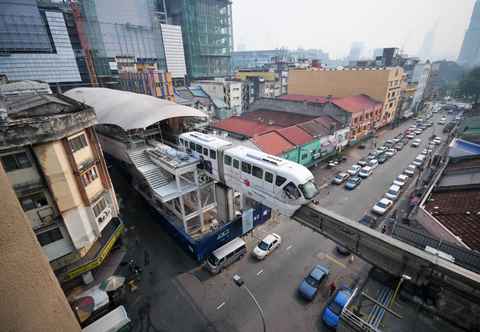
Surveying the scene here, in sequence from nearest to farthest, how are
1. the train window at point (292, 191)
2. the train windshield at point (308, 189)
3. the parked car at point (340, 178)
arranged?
the train windshield at point (308, 189)
the train window at point (292, 191)
the parked car at point (340, 178)

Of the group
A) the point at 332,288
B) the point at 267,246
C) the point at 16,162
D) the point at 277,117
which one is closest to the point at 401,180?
the point at 332,288

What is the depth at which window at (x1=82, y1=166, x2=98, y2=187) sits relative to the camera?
1734cm

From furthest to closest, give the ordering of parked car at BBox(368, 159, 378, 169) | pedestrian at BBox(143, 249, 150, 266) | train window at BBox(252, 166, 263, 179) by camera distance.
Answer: parked car at BBox(368, 159, 378, 169) < pedestrian at BBox(143, 249, 150, 266) < train window at BBox(252, 166, 263, 179)

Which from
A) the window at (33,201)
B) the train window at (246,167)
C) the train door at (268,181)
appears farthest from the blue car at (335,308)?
the window at (33,201)

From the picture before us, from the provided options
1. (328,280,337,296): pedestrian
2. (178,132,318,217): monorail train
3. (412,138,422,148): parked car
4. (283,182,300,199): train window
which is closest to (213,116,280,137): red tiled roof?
(178,132,318,217): monorail train

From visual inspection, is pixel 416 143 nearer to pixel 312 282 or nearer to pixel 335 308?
pixel 312 282

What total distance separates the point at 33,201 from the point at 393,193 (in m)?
39.6

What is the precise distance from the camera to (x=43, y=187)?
15.2m

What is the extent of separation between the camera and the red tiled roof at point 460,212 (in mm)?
17875

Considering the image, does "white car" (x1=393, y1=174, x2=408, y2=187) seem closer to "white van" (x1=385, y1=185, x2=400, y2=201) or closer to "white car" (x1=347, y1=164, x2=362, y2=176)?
"white van" (x1=385, y1=185, x2=400, y2=201)

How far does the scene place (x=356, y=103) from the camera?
5275 centimetres

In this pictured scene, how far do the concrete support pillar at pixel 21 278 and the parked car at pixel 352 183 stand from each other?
36.7 meters

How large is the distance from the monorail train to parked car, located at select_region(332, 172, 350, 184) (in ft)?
75.2

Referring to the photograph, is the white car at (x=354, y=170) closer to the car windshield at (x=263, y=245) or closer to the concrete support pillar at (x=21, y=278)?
the car windshield at (x=263, y=245)
